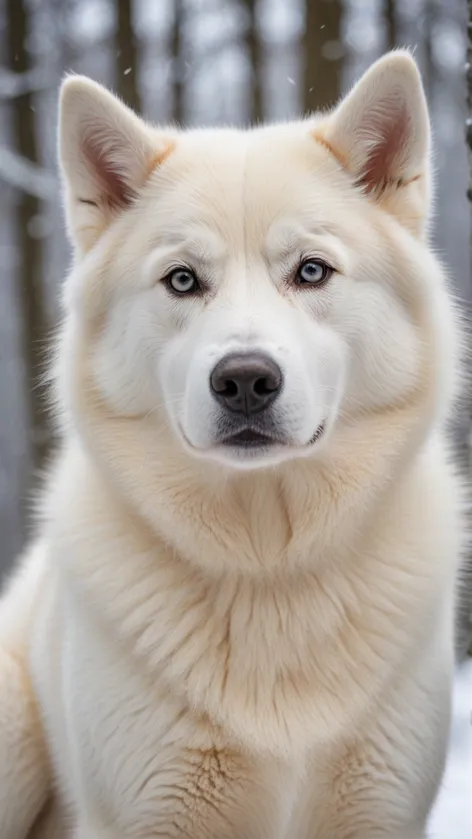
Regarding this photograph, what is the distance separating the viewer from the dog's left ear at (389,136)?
2361 mm

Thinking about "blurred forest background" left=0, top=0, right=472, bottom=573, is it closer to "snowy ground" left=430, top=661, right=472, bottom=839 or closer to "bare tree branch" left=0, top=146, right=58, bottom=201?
"bare tree branch" left=0, top=146, right=58, bottom=201

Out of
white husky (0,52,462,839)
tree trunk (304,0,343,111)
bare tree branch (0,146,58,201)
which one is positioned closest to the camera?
white husky (0,52,462,839)

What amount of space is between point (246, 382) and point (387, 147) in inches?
33.4

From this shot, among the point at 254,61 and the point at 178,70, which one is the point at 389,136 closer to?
the point at 254,61

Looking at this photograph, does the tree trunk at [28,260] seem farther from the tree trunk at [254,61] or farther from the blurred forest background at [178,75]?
the tree trunk at [254,61]

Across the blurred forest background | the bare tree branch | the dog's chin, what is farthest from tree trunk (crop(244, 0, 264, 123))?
the dog's chin

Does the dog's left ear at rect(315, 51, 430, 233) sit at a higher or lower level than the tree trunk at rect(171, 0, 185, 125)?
lower

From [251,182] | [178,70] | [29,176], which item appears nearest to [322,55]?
[178,70]

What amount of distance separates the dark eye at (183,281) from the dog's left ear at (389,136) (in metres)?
0.51

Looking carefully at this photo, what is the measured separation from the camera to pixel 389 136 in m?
2.50

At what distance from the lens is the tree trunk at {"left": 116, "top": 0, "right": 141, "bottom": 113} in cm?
669

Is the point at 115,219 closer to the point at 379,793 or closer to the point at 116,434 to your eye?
the point at 116,434

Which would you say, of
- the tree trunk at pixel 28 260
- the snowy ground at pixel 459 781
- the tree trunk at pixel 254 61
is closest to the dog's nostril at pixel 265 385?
the snowy ground at pixel 459 781

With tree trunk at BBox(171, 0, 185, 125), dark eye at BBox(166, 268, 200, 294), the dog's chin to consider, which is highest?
tree trunk at BBox(171, 0, 185, 125)
